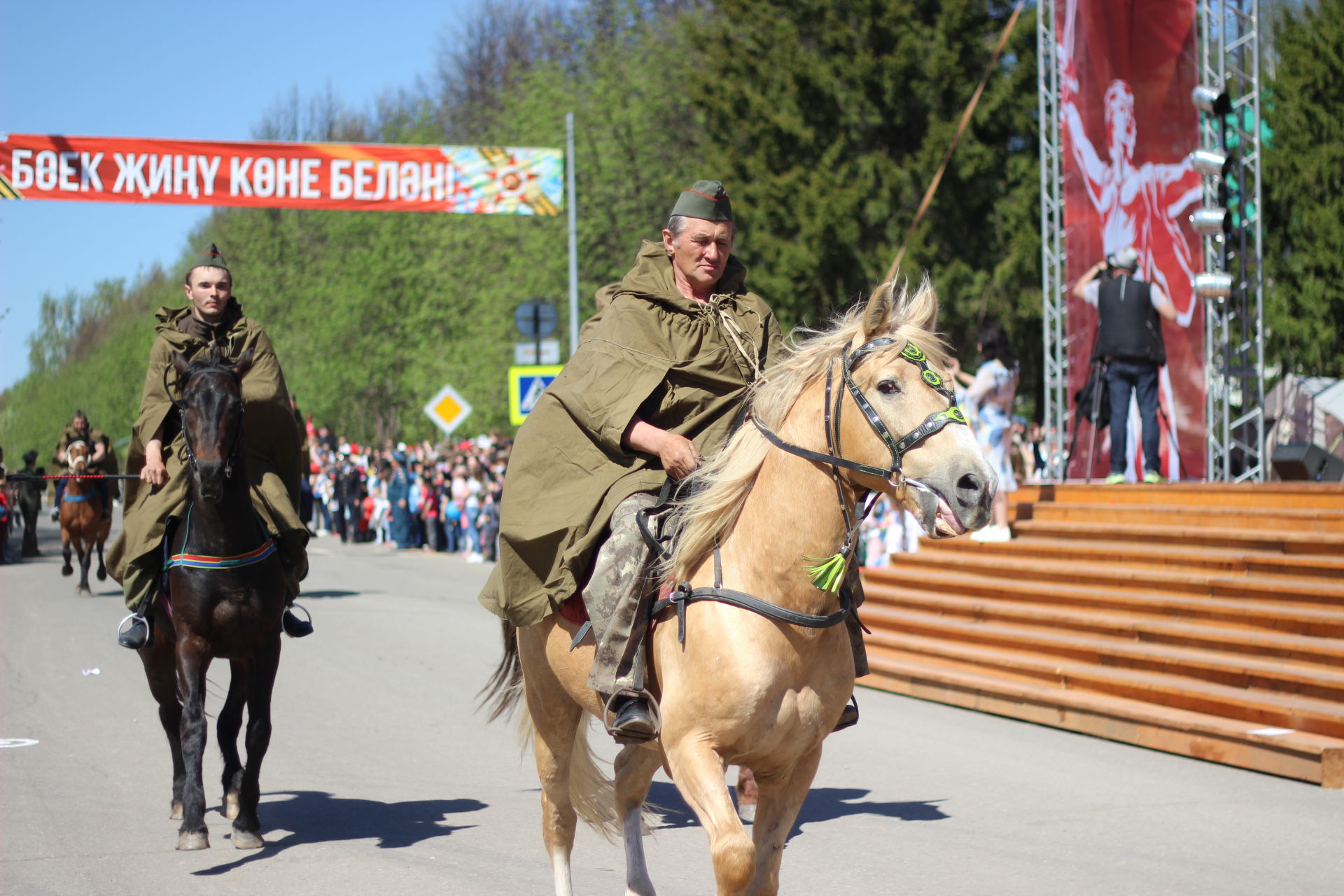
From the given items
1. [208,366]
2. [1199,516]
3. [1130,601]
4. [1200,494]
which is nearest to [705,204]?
[208,366]

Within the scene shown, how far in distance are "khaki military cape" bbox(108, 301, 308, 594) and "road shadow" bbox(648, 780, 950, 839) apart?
93.3 inches

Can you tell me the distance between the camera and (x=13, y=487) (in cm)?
2630

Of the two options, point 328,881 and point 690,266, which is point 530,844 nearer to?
point 328,881

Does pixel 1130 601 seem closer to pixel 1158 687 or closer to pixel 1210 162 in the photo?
pixel 1158 687

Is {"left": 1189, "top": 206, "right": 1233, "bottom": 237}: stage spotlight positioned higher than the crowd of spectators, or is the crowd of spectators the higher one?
{"left": 1189, "top": 206, "right": 1233, "bottom": 237}: stage spotlight

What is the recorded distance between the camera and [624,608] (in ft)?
15.4

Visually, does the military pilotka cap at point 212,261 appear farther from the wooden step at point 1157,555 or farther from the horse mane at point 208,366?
the wooden step at point 1157,555

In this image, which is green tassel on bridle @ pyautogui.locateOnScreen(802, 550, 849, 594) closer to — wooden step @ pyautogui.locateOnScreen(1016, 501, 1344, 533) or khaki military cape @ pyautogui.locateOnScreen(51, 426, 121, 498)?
wooden step @ pyautogui.locateOnScreen(1016, 501, 1344, 533)

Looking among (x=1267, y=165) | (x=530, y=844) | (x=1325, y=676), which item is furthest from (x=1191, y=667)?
(x=1267, y=165)

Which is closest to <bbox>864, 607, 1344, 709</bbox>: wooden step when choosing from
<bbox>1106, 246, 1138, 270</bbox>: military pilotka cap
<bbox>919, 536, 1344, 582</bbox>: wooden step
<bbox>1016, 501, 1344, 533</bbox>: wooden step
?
<bbox>919, 536, 1344, 582</bbox>: wooden step

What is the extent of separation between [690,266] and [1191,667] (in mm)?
5870

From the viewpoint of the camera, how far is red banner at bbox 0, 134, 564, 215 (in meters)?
20.9

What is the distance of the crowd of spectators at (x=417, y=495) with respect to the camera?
25781mm

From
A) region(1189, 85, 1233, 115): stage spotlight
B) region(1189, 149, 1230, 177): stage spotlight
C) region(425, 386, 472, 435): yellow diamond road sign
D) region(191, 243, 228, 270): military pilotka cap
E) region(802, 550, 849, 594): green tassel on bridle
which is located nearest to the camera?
region(802, 550, 849, 594): green tassel on bridle
